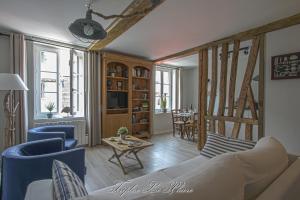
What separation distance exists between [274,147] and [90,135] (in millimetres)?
4040

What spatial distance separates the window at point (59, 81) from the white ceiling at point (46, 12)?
77 centimetres

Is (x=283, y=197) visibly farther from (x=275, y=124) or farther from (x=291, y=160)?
(x=275, y=124)

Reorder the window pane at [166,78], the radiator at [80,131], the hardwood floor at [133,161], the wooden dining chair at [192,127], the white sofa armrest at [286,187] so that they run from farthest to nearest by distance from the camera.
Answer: the window pane at [166,78]
the wooden dining chair at [192,127]
the radiator at [80,131]
the hardwood floor at [133,161]
the white sofa armrest at [286,187]

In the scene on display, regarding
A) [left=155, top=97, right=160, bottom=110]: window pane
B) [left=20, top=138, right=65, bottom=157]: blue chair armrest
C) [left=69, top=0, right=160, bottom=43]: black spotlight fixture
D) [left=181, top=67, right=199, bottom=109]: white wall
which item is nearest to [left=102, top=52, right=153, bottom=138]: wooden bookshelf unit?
[left=155, top=97, right=160, bottom=110]: window pane

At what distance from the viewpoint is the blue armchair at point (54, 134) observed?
9.50ft

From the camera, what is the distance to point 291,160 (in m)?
1.42

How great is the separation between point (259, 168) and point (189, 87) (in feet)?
21.3

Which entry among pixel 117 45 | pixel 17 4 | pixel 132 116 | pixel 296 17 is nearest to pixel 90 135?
pixel 132 116

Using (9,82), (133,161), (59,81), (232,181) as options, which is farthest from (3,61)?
(232,181)

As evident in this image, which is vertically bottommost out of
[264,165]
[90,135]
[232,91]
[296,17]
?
[90,135]

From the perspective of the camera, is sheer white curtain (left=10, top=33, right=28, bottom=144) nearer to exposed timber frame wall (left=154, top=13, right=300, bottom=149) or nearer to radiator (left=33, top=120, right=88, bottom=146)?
radiator (left=33, top=120, right=88, bottom=146)

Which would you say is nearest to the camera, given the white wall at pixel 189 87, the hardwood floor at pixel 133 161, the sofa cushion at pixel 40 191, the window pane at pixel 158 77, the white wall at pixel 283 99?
the sofa cushion at pixel 40 191

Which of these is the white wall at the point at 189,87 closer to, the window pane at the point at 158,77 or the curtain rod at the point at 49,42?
the window pane at the point at 158,77

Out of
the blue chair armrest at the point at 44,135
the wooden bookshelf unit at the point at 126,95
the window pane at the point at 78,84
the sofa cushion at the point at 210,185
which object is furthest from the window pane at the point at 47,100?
the sofa cushion at the point at 210,185
